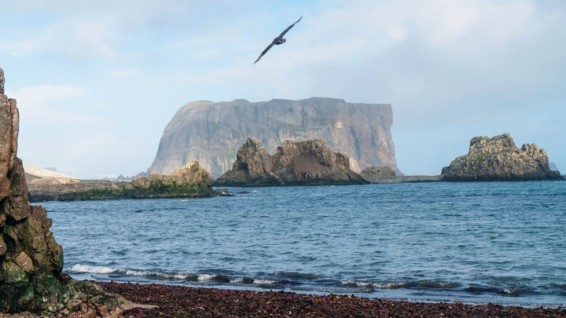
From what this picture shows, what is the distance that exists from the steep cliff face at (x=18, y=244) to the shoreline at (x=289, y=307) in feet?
8.89

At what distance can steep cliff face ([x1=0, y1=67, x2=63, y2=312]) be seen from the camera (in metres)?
19.0

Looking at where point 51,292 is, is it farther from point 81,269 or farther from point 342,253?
point 342,253

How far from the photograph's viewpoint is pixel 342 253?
40.5 meters

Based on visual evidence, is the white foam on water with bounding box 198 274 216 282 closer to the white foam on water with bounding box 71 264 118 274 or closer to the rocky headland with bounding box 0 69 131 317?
the white foam on water with bounding box 71 264 118 274

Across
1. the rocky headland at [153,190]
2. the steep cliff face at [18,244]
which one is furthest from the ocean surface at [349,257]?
the rocky headland at [153,190]

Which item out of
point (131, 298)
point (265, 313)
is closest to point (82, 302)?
point (131, 298)

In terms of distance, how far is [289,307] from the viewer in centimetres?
2097

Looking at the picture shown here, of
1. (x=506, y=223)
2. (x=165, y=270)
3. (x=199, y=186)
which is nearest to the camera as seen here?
(x=165, y=270)

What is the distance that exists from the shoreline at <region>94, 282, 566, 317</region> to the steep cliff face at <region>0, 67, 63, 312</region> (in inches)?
107

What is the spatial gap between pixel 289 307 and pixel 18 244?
28.0 feet

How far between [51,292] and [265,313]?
6302 mm

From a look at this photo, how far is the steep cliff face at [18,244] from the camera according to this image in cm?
1900

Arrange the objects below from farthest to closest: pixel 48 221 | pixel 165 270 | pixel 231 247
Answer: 1. pixel 231 247
2. pixel 165 270
3. pixel 48 221

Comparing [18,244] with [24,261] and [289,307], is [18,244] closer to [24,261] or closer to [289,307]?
[24,261]
